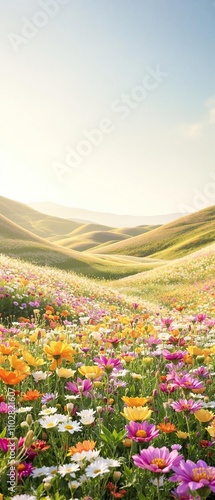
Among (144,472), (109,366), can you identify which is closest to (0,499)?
(144,472)

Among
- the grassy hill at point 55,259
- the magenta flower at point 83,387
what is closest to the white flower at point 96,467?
the magenta flower at point 83,387

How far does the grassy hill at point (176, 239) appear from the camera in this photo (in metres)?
61.1

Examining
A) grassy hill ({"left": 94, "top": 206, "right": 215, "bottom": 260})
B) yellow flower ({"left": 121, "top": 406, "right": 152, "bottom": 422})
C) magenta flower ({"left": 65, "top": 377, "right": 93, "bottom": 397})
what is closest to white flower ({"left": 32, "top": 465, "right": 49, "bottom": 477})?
yellow flower ({"left": 121, "top": 406, "right": 152, "bottom": 422})

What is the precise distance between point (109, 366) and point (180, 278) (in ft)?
83.4

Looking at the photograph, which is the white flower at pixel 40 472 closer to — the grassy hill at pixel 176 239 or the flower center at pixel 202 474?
the flower center at pixel 202 474

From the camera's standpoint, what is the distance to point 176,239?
71.3 m

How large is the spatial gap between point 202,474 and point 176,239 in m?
70.5

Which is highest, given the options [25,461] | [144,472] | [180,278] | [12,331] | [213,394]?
[12,331]

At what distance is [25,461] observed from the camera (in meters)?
2.72

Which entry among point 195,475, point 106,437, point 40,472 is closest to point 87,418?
point 106,437

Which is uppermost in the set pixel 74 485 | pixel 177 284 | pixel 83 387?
pixel 83 387

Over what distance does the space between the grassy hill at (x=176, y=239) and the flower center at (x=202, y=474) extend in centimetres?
5721

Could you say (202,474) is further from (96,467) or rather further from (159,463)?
(96,467)

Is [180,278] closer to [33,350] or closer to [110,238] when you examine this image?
[33,350]
